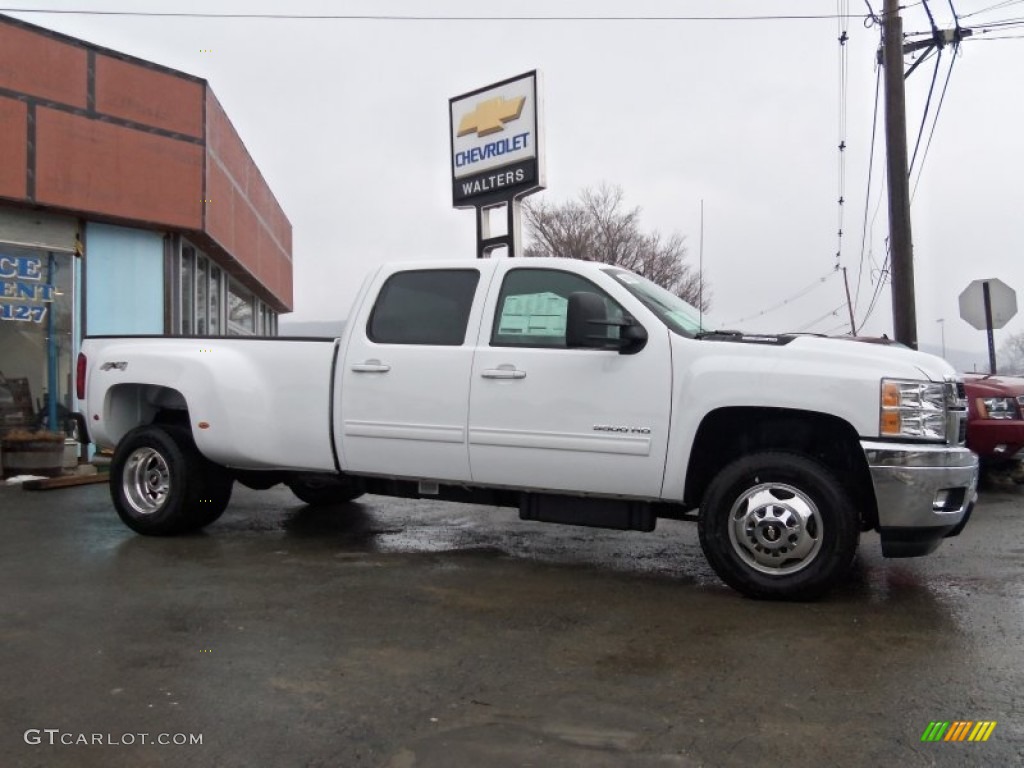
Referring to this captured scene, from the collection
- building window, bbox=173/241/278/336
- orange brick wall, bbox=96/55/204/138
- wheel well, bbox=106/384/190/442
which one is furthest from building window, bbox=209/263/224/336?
wheel well, bbox=106/384/190/442

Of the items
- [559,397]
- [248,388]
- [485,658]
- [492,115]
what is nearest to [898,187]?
[492,115]

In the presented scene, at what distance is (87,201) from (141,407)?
19.0 feet

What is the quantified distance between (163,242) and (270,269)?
693 centimetres

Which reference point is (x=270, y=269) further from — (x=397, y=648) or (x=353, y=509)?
(x=397, y=648)

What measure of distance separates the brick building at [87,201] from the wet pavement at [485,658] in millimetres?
6109

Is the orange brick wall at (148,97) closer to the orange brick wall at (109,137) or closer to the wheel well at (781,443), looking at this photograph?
the orange brick wall at (109,137)

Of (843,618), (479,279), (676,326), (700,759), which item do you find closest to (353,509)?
(479,279)

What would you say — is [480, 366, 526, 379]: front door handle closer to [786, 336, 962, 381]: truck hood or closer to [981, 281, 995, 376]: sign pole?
[786, 336, 962, 381]: truck hood

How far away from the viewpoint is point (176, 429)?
6570mm

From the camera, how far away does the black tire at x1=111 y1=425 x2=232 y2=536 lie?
6342mm

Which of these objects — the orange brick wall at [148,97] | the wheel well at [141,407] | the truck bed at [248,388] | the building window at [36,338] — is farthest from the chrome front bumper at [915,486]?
the orange brick wall at [148,97]

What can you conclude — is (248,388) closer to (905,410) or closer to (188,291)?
(905,410)

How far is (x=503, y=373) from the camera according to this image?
5.29 metres

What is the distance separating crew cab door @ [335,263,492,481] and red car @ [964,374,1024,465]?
18.4 ft
